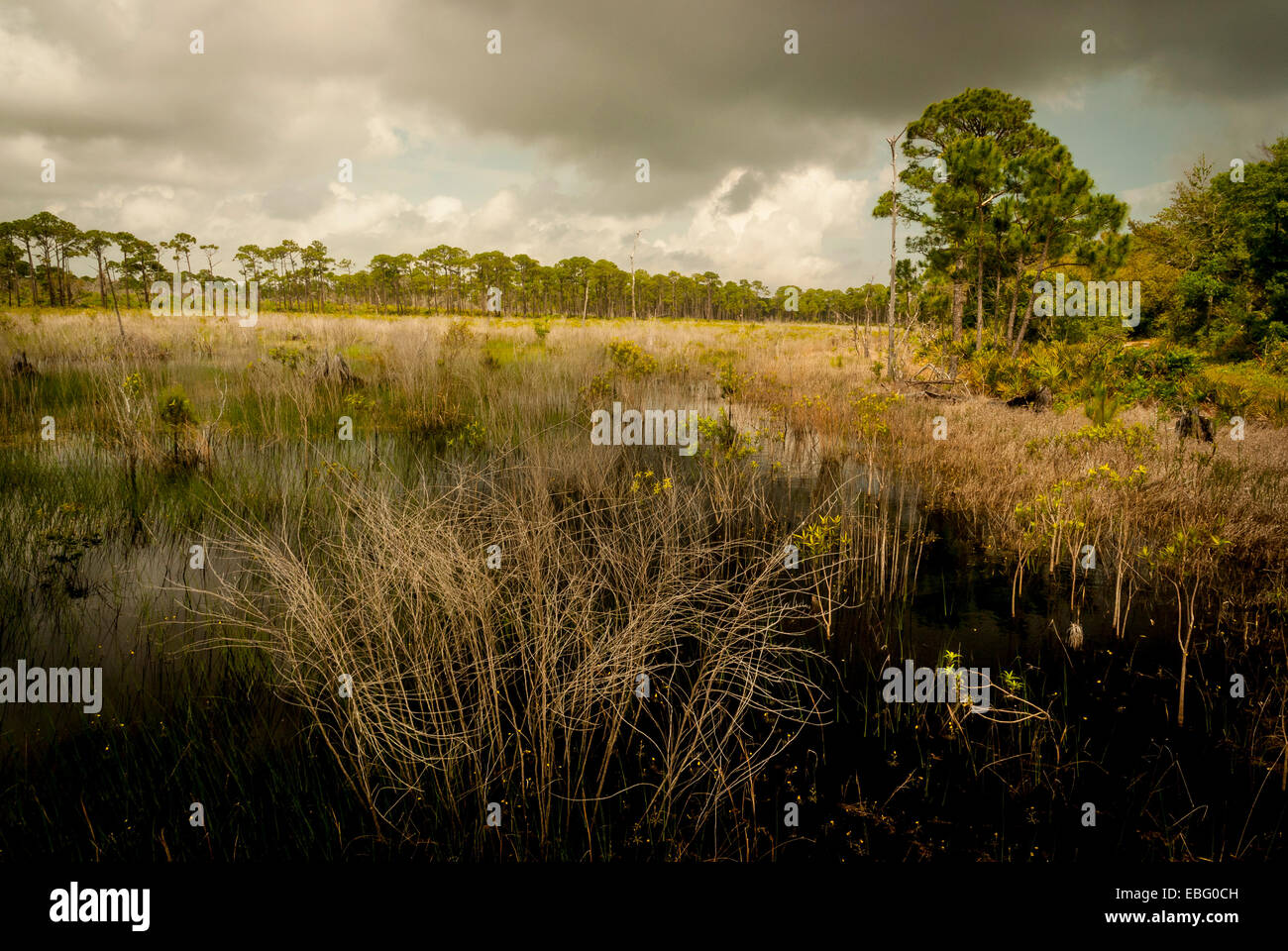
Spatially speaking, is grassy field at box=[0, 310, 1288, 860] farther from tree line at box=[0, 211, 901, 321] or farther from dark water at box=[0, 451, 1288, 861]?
tree line at box=[0, 211, 901, 321]

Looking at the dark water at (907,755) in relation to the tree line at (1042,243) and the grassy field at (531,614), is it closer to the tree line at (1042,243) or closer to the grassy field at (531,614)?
the grassy field at (531,614)

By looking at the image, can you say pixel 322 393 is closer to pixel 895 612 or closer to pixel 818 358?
pixel 895 612

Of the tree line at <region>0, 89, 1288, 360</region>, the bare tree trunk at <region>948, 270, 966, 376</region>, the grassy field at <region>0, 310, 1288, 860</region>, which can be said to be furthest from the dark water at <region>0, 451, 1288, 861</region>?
the bare tree trunk at <region>948, 270, 966, 376</region>

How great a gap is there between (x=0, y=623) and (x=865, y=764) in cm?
480

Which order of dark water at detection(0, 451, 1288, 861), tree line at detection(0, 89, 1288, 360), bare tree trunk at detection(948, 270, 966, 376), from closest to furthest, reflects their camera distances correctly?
dark water at detection(0, 451, 1288, 861) < tree line at detection(0, 89, 1288, 360) < bare tree trunk at detection(948, 270, 966, 376)

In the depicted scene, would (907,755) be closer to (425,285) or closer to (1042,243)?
(1042,243)

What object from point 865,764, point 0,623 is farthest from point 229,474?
point 865,764

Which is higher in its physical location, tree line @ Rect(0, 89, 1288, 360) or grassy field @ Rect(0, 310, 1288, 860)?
tree line @ Rect(0, 89, 1288, 360)

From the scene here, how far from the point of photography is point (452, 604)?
311 centimetres

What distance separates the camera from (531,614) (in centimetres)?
299

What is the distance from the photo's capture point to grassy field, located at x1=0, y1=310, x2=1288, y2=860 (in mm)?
2344

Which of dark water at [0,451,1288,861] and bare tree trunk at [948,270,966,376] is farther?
bare tree trunk at [948,270,966,376]

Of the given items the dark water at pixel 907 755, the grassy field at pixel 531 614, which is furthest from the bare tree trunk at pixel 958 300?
the dark water at pixel 907 755
